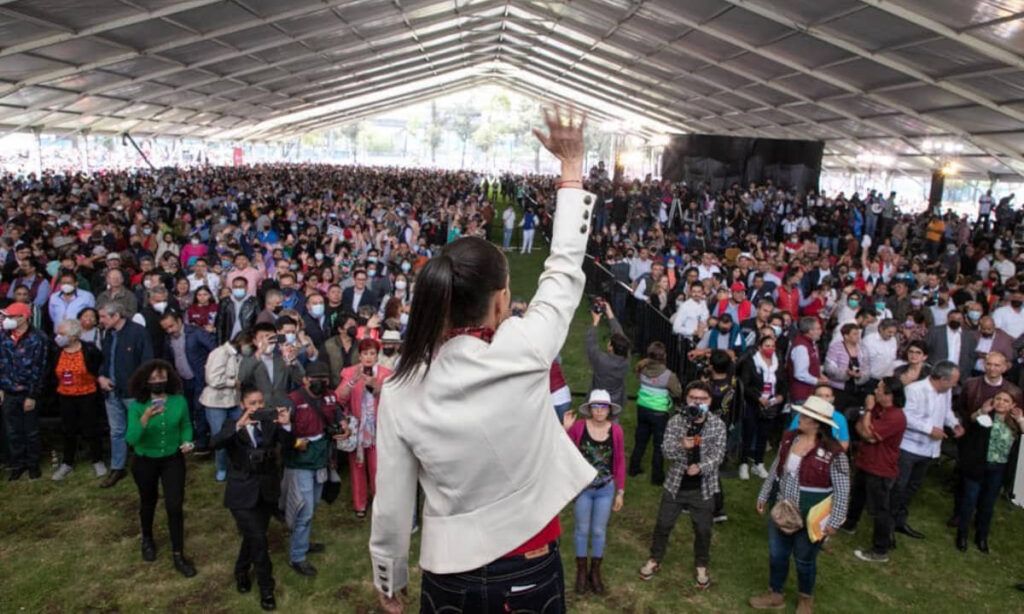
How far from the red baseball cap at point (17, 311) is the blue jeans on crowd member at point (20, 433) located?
2.41ft

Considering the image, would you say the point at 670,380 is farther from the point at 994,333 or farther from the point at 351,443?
the point at 994,333

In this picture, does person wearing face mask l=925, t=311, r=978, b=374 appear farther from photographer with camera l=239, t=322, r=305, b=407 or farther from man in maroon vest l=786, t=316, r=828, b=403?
photographer with camera l=239, t=322, r=305, b=407

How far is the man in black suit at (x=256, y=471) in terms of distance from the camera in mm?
4543

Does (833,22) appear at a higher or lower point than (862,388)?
higher

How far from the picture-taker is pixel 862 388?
7.58 metres

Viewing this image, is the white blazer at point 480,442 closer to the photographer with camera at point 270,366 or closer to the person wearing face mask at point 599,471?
the person wearing face mask at point 599,471

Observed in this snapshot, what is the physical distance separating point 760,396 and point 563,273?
6.03 metres

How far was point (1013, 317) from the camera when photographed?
8.89 metres

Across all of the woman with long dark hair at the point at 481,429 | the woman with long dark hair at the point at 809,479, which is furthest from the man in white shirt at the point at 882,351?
the woman with long dark hair at the point at 481,429

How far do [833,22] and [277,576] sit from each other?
1695cm

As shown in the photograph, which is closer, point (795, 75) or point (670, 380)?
point (670, 380)

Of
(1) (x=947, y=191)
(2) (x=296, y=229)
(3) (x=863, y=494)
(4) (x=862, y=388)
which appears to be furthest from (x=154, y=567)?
(1) (x=947, y=191)

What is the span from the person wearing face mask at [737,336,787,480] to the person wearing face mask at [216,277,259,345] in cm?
550

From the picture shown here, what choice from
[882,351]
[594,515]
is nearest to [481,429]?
[594,515]
